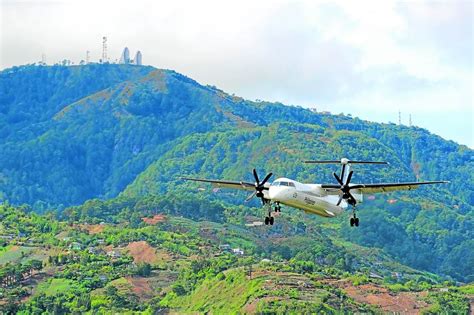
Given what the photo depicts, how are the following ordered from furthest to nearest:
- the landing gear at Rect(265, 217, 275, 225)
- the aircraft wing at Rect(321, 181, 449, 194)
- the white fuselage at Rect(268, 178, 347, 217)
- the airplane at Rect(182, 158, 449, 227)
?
the white fuselage at Rect(268, 178, 347, 217), the airplane at Rect(182, 158, 449, 227), the landing gear at Rect(265, 217, 275, 225), the aircraft wing at Rect(321, 181, 449, 194)

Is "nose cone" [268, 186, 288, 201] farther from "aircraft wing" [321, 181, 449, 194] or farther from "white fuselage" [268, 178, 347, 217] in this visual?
"aircraft wing" [321, 181, 449, 194]

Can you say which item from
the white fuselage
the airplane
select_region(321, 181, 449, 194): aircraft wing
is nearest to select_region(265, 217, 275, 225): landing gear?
the airplane

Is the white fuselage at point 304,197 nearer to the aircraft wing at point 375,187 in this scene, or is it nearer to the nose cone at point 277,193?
the nose cone at point 277,193

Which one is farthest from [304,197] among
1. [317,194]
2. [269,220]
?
[269,220]

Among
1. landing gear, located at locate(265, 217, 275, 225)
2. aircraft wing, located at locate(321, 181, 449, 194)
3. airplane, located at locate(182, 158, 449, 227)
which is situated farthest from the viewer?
airplane, located at locate(182, 158, 449, 227)

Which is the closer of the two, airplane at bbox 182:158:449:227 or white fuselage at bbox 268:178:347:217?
airplane at bbox 182:158:449:227

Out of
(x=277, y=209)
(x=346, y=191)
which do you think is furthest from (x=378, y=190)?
(x=277, y=209)

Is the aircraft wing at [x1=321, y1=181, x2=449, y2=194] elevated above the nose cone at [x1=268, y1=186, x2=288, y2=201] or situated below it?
above

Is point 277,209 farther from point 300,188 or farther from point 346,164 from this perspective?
point 346,164
